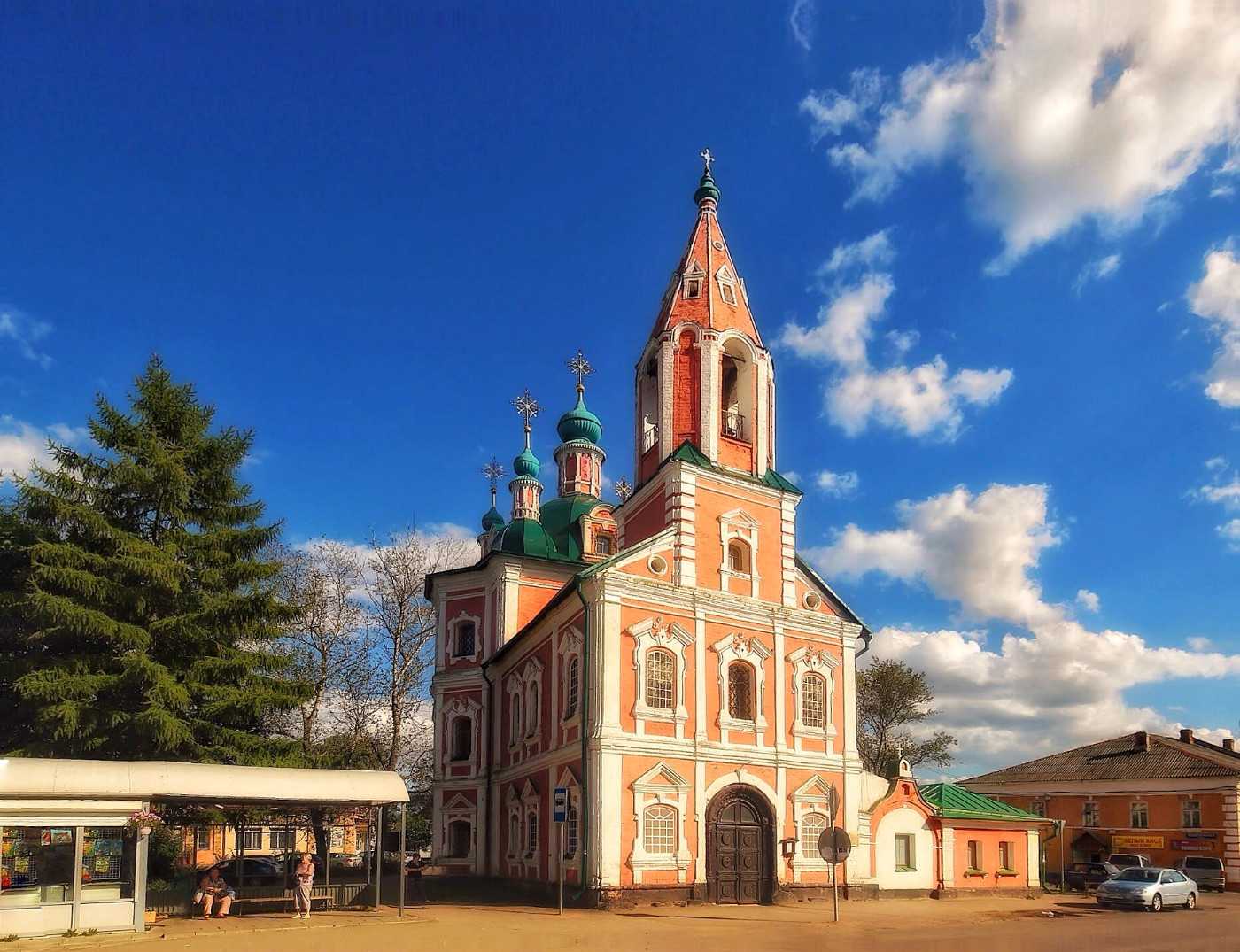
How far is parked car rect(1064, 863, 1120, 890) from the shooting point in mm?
34531

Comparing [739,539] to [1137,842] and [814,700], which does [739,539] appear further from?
[1137,842]

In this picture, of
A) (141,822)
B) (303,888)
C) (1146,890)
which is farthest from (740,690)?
(141,822)

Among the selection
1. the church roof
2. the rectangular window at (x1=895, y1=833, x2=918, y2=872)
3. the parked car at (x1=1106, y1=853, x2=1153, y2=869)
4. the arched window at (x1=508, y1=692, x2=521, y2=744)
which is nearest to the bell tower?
the church roof

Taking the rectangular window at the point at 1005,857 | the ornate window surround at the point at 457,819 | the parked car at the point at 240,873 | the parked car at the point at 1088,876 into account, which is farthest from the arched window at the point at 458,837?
the parked car at the point at 1088,876

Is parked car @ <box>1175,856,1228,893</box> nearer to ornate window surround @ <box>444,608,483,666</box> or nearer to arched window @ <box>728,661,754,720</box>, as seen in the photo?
arched window @ <box>728,661,754,720</box>

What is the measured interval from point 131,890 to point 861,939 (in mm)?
12945

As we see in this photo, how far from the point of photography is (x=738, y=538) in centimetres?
2744

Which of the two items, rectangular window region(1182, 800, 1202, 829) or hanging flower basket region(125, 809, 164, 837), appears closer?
hanging flower basket region(125, 809, 164, 837)

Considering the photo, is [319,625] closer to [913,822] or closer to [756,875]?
[756,875]

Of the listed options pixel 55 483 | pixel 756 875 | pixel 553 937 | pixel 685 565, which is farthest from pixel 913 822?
pixel 55 483

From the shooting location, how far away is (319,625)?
37125 millimetres

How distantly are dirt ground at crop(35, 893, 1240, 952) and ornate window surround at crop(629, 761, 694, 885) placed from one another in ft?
3.22

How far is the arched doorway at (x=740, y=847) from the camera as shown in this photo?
80.1 ft

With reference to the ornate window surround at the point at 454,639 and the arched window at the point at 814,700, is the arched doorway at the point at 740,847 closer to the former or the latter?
the arched window at the point at 814,700
